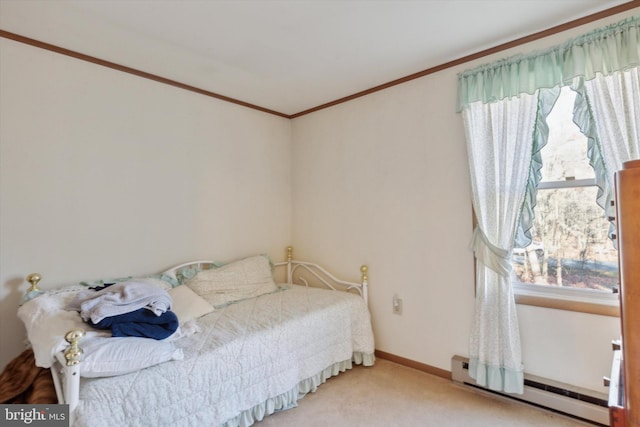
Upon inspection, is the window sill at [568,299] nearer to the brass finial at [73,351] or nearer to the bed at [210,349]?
the bed at [210,349]

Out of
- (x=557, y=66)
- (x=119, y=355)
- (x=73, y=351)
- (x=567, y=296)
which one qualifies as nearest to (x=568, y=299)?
(x=567, y=296)

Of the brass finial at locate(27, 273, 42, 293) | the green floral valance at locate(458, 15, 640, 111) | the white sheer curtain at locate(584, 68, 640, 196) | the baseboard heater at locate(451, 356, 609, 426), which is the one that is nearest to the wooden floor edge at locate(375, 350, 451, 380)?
the baseboard heater at locate(451, 356, 609, 426)

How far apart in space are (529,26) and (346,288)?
93.0 inches

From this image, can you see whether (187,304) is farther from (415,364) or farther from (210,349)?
(415,364)

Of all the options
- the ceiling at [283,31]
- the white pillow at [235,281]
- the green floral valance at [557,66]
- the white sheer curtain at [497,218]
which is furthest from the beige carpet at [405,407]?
the ceiling at [283,31]

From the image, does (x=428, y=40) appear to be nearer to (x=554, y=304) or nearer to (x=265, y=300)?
(x=554, y=304)

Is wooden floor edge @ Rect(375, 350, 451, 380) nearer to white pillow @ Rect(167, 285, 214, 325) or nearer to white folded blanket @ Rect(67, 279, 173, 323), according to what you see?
white pillow @ Rect(167, 285, 214, 325)

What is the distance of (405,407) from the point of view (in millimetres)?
2086

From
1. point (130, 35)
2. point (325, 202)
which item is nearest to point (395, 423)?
point (325, 202)

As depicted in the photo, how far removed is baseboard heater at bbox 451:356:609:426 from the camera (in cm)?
184

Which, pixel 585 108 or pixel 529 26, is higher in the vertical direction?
pixel 529 26

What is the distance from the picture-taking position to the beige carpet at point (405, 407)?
75.9 inches

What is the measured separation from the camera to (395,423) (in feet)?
6.31

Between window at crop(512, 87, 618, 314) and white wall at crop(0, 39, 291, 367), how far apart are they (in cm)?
238
